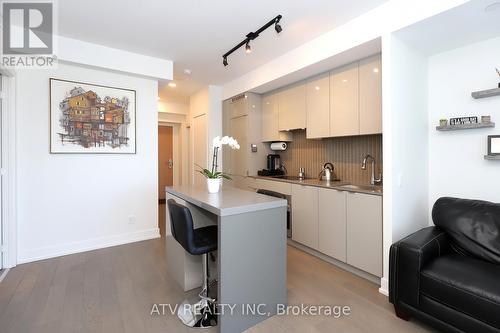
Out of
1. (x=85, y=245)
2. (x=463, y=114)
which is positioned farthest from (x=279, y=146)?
(x=85, y=245)

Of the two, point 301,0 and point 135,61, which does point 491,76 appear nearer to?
point 301,0

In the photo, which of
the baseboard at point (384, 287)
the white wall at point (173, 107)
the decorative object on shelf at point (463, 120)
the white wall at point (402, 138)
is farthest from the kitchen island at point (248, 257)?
the white wall at point (173, 107)

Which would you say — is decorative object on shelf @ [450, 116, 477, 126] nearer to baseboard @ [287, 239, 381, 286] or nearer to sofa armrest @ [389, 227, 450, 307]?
sofa armrest @ [389, 227, 450, 307]

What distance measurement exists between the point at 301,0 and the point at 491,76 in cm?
185

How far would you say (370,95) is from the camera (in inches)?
104

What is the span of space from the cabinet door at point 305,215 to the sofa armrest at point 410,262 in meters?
1.17

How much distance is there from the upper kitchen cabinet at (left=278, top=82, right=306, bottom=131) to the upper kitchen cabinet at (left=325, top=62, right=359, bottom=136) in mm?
503

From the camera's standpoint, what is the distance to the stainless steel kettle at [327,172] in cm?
339

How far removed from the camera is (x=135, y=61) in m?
3.42

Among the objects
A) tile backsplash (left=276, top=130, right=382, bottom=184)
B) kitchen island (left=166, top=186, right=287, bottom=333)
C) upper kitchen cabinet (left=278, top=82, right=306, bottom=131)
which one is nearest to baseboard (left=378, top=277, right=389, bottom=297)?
kitchen island (left=166, top=186, right=287, bottom=333)

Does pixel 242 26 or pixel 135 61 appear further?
pixel 135 61

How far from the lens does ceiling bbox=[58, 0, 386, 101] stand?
2.28 m

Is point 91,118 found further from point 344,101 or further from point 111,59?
point 344,101

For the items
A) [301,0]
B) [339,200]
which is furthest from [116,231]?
[301,0]
